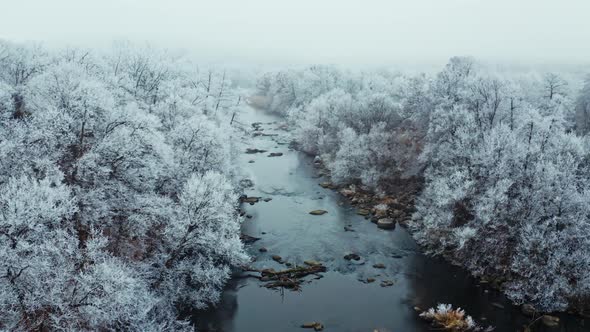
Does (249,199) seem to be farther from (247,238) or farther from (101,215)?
(101,215)

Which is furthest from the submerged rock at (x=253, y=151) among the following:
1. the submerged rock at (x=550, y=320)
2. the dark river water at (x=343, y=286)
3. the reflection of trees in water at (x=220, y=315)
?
the submerged rock at (x=550, y=320)

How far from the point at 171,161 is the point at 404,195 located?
1129 inches

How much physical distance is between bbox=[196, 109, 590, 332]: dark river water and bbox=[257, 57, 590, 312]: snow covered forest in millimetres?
2132

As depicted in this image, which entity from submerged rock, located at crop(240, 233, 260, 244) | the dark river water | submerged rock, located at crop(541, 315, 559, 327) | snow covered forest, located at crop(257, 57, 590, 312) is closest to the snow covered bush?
the dark river water

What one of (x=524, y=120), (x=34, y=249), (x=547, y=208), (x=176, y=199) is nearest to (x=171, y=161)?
(x=176, y=199)

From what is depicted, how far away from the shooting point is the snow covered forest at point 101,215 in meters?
21.4

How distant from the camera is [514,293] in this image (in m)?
33.0

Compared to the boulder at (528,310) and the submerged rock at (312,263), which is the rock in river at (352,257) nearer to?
the submerged rock at (312,263)

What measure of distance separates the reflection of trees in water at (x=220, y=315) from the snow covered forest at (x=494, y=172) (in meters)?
18.5

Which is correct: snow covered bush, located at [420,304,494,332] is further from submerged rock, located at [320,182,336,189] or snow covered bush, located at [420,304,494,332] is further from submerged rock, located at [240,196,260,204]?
submerged rock, located at [320,182,336,189]

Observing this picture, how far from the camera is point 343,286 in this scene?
3522cm

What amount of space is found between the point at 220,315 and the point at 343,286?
994cm

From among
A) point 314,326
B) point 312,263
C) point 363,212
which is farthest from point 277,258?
point 363,212

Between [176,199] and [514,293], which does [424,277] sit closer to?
[514,293]
